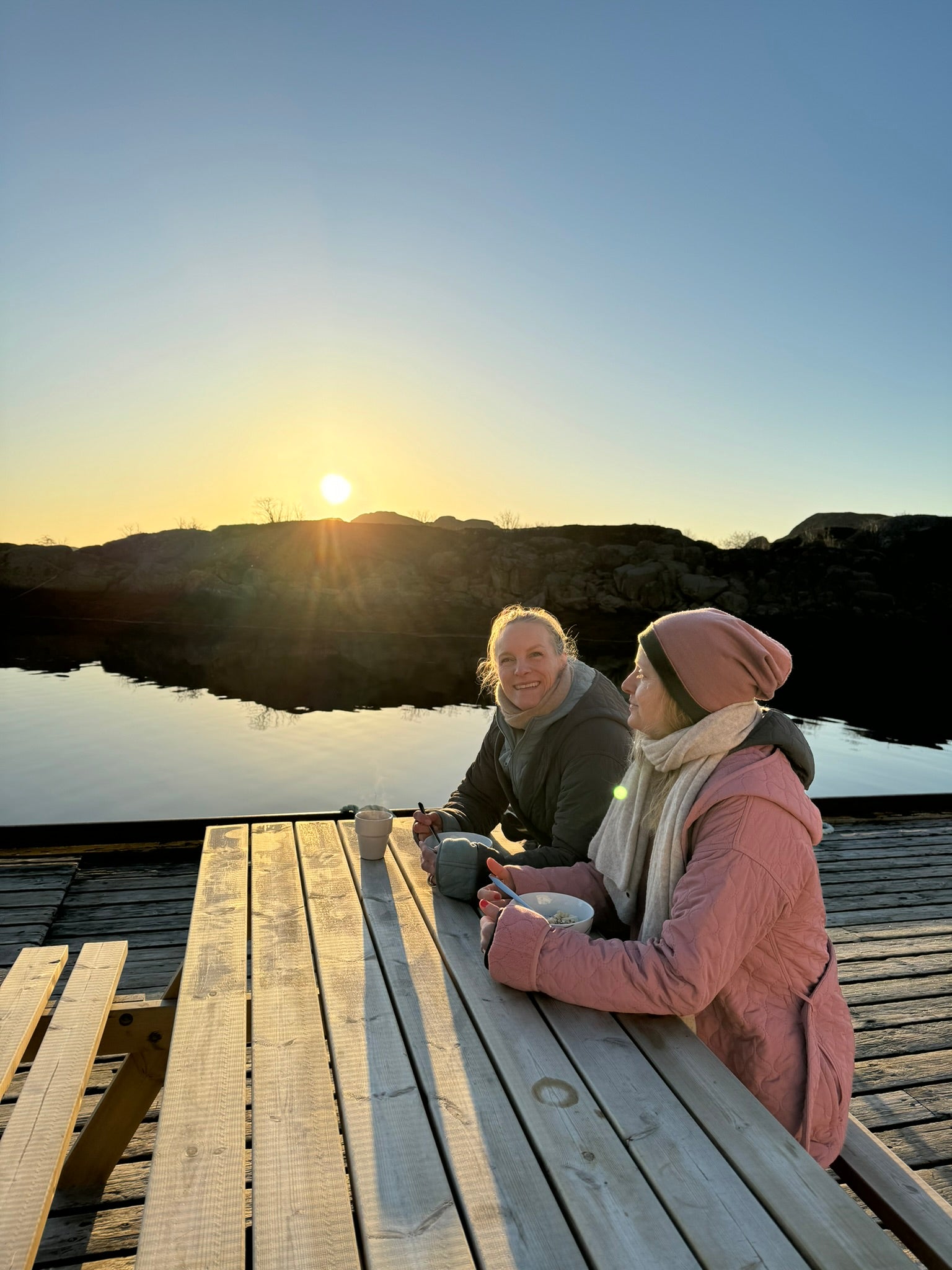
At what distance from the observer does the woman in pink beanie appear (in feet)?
4.77

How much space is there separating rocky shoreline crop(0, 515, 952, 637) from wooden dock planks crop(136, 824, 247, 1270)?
2955cm

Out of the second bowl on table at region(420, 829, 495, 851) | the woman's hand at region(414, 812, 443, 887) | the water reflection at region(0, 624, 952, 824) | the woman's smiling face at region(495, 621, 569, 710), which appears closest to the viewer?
the second bowl on table at region(420, 829, 495, 851)

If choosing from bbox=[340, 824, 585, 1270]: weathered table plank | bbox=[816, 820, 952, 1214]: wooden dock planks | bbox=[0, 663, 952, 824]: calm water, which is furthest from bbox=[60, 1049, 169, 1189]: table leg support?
bbox=[0, 663, 952, 824]: calm water

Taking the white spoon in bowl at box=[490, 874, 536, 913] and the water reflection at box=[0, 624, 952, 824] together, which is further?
the water reflection at box=[0, 624, 952, 824]

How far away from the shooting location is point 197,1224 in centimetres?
106

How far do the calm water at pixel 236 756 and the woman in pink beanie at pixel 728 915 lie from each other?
26.0ft

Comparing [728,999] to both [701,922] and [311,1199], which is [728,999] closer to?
[701,922]

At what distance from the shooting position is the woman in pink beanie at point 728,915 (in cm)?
145

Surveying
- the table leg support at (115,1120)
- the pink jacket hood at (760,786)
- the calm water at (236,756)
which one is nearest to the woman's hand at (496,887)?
the pink jacket hood at (760,786)

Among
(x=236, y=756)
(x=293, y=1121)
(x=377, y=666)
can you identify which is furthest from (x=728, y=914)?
(x=377, y=666)

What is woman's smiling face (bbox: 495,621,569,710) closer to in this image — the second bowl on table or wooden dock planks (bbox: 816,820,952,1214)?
the second bowl on table

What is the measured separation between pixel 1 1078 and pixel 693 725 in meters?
1.48

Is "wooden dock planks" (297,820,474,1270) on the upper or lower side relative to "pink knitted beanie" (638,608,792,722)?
lower

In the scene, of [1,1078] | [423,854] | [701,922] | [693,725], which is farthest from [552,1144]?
[423,854]
